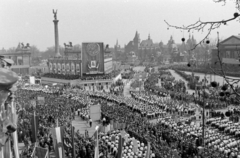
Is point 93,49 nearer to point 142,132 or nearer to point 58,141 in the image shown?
point 142,132

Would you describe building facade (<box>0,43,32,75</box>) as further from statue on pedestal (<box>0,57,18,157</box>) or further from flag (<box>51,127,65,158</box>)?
statue on pedestal (<box>0,57,18,157</box>)

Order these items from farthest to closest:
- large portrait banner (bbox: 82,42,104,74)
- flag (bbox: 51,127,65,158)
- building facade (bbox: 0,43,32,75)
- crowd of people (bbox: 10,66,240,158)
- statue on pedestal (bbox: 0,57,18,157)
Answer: building facade (bbox: 0,43,32,75) < large portrait banner (bbox: 82,42,104,74) < crowd of people (bbox: 10,66,240,158) < flag (bbox: 51,127,65,158) < statue on pedestal (bbox: 0,57,18,157)

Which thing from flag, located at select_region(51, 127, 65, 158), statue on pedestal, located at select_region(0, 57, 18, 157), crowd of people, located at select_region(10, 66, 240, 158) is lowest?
crowd of people, located at select_region(10, 66, 240, 158)

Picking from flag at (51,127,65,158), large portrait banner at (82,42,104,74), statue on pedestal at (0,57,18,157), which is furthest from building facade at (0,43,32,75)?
statue on pedestal at (0,57,18,157)

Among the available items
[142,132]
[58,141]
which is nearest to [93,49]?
[142,132]

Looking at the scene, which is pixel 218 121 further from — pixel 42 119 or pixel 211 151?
pixel 42 119

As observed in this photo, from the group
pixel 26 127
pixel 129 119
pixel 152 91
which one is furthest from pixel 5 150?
pixel 152 91

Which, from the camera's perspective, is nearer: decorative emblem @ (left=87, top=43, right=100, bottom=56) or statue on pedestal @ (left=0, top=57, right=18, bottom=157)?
statue on pedestal @ (left=0, top=57, right=18, bottom=157)

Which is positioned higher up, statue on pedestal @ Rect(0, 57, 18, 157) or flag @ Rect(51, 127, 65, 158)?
statue on pedestal @ Rect(0, 57, 18, 157)
